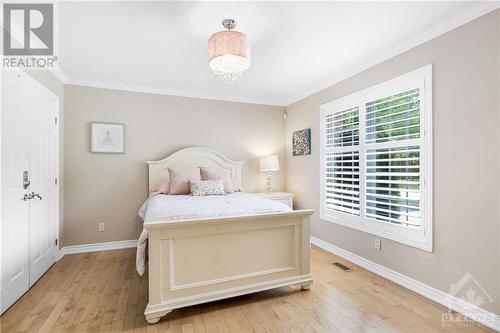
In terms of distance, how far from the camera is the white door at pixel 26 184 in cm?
209

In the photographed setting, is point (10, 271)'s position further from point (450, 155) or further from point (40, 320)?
point (450, 155)

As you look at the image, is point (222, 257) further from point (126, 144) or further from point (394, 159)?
point (126, 144)

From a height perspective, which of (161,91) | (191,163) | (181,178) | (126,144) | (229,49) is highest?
(161,91)

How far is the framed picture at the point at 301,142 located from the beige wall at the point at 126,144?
36.5 inches

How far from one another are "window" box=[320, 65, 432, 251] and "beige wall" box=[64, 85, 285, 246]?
67.5 inches

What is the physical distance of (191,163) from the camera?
4.00m

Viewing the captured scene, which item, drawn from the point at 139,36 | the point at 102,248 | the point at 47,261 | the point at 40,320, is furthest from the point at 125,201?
the point at 139,36

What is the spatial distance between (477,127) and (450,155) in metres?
0.29

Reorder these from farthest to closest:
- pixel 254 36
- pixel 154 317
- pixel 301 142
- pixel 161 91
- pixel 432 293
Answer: pixel 301 142
pixel 161 91
pixel 254 36
pixel 432 293
pixel 154 317

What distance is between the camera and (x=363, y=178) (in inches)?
118

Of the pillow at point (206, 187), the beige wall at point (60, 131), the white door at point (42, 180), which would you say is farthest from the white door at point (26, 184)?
the pillow at point (206, 187)

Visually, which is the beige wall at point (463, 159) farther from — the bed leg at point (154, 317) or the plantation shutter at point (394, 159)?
the bed leg at point (154, 317)

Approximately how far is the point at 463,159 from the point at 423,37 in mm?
1186

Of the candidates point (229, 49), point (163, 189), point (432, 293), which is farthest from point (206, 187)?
point (432, 293)
